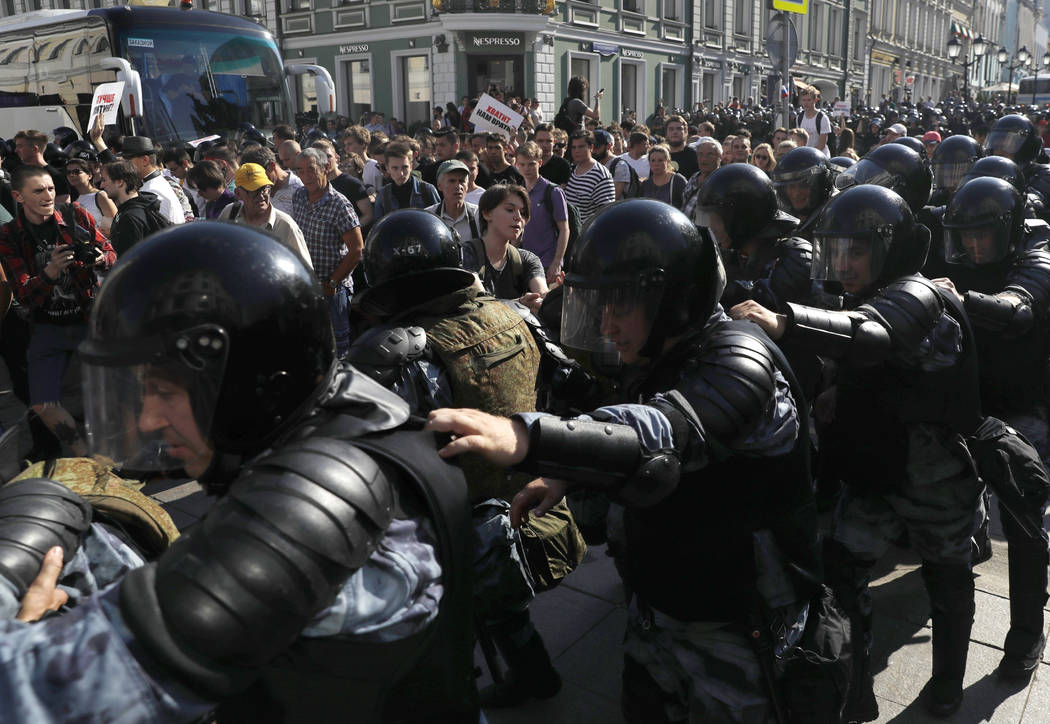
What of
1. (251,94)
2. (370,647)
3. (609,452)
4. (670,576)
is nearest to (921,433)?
(670,576)

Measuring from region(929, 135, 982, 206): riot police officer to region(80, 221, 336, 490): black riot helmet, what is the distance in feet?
19.5

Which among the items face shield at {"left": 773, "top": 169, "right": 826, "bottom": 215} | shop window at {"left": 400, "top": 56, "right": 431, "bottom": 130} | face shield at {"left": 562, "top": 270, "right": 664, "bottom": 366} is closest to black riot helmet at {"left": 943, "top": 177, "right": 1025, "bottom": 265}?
face shield at {"left": 773, "top": 169, "right": 826, "bottom": 215}

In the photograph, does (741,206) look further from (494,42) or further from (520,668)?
(494,42)

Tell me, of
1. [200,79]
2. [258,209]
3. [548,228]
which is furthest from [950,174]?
[200,79]

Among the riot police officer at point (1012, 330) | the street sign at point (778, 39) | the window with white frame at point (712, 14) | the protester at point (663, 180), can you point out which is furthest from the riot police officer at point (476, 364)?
the window with white frame at point (712, 14)

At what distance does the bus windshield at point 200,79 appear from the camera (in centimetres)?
1134

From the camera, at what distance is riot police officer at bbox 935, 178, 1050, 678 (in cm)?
300

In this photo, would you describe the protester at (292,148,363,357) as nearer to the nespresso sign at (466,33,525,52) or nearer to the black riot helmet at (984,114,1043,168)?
the black riot helmet at (984,114,1043,168)

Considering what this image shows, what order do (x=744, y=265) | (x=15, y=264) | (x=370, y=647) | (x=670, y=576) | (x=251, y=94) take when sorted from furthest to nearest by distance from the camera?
(x=251, y=94) → (x=15, y=264) → (x=744, y=265) → (x=670, y=576) → (x=370, y=647)

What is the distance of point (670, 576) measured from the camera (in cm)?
188

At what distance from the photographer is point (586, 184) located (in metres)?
7.22

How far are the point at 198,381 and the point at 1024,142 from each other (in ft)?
25.4

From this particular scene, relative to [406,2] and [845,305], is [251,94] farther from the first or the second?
[406,2]

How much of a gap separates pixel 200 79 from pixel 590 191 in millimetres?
7397
